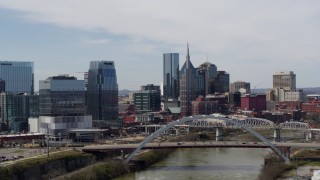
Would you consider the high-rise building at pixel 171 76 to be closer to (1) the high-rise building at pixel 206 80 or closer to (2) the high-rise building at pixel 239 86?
(1) the high-rise building at pixel 206 80

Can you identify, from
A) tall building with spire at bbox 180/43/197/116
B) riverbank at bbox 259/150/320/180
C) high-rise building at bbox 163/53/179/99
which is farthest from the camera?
high-rise building at bbox 163/53/179/99

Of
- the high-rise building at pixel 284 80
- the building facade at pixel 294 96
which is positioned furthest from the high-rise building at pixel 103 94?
the high-rise building at pixel 284 80

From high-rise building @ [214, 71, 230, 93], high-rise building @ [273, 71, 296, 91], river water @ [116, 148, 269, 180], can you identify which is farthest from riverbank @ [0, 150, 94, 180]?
high-rise building @ [273, 71, 296, 91]

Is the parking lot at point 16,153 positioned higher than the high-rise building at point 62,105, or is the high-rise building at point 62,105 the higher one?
the high-rise building at point 62,105

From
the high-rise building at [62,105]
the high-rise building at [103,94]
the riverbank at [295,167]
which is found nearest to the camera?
the riverbank at [295,167]

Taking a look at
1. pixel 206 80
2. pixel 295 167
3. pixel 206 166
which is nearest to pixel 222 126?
pixel 206 166

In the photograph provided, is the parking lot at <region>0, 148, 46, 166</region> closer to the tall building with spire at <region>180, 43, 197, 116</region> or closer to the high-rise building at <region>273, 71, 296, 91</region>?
the tall building with spire at <region>180, 43, 197, 116</region>
